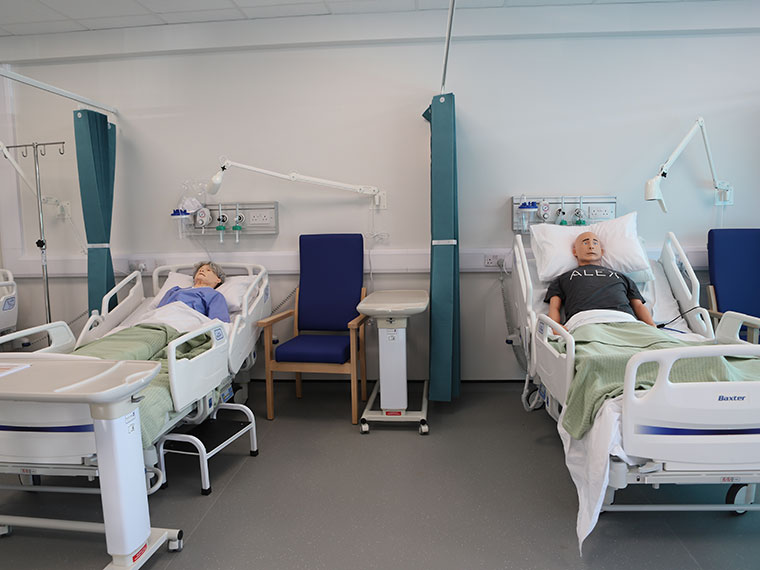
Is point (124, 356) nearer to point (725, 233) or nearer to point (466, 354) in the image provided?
point (466, 354)

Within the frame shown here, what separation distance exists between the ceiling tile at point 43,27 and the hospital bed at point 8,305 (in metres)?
1.83

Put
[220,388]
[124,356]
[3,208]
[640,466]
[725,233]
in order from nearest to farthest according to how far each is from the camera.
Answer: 1. [640,466]
2. [124,356]
3. [220,388]
4. [725,233]
5. [3,208]

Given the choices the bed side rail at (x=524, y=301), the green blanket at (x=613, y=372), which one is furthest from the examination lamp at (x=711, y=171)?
the green blanket at (x=613, y=372)

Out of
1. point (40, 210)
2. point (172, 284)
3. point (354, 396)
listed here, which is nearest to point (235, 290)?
point (172, 284)

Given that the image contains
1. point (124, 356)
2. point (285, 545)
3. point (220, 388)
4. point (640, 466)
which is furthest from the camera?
point (220, 388)

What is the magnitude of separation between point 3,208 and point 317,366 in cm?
306

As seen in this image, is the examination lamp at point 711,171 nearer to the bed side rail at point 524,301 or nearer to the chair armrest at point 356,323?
the bed side rail at point 524,301

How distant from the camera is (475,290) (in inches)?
141

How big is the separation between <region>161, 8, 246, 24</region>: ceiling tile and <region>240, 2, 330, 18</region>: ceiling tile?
8 centimetres

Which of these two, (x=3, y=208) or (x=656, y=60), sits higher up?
(x=656, y=60)

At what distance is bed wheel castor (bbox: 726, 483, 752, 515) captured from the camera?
1.98 metres

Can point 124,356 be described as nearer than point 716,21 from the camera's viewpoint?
Yes

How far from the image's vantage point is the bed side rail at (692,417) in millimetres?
1577

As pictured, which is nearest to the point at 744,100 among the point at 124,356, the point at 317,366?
the point at 317,366
